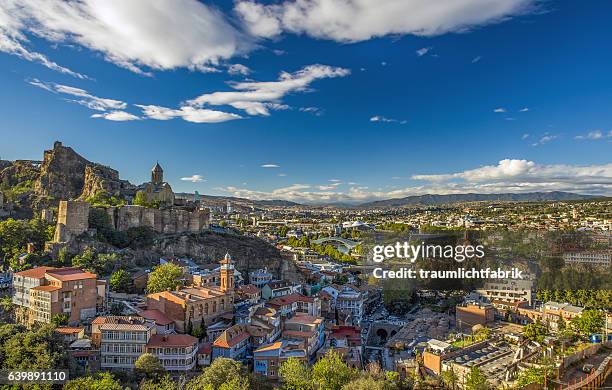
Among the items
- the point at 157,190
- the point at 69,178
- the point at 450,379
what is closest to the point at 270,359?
the point at 450,379

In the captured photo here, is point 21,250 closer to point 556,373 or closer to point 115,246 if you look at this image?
point 115,246

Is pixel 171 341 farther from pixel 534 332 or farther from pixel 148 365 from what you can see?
pixel 534 332

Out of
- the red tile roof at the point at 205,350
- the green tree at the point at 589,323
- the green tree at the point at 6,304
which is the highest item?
the green tree at the point at 6,304

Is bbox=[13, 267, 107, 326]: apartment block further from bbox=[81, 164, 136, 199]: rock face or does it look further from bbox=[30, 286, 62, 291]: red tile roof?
bbox=[81, 164, 136, 199]: rock face

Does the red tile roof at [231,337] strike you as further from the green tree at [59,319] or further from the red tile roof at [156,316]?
the green tree at [59,319]

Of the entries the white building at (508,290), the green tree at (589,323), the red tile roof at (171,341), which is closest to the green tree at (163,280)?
the red tile roof at (171,341)

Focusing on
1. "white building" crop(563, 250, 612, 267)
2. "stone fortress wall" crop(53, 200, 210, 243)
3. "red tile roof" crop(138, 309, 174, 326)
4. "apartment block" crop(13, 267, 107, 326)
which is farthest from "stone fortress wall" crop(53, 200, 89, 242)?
"white building" crop(563, 250, 612, 267)
